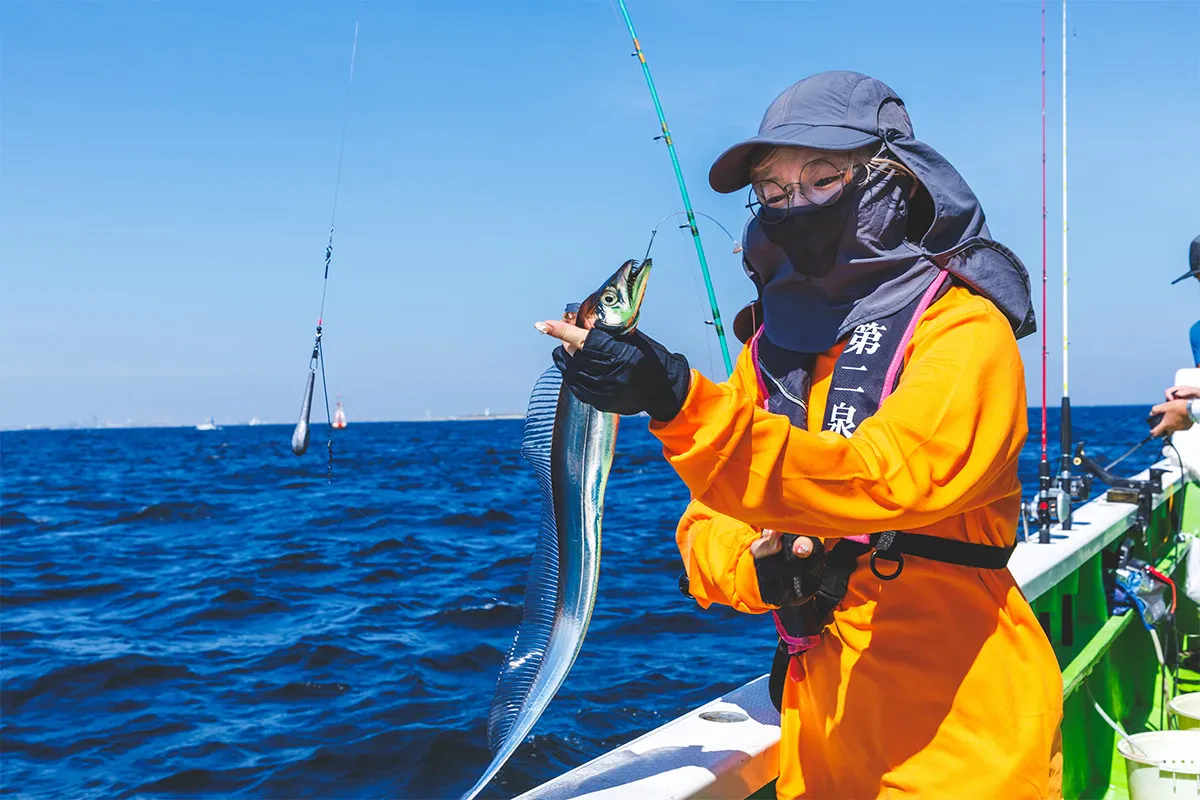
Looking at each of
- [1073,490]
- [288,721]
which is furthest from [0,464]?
[1073,490]

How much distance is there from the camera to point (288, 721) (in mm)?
6398

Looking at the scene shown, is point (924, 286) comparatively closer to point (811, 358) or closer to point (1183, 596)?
point (811, 358)

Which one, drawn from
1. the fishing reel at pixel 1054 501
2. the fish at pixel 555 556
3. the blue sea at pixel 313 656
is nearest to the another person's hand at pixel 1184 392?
the fishing reel at pixel 1054 501

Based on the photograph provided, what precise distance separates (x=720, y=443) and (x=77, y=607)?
34.7 feet

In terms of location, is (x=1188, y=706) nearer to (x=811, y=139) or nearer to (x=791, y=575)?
(x=791, y=575)

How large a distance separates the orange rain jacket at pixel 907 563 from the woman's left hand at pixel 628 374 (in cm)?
3

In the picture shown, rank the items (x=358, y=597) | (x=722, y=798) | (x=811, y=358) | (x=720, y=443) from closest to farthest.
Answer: (x=720, y=443) → (x=811, y=358) → (x=722, y=798) → (x=358, y=597)

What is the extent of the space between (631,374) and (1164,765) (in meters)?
2.72

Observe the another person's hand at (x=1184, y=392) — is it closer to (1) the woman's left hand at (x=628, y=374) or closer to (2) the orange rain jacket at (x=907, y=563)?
(2) the orange rain jacket at (x=907, y=563)

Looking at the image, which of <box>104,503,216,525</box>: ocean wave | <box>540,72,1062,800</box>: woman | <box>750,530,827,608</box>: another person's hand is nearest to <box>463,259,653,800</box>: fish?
<box>540,72,1062,800</box>: woman

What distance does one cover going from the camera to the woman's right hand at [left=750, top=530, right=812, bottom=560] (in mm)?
1752

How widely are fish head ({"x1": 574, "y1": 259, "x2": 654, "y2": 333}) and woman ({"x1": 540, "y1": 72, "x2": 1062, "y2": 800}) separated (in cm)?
40

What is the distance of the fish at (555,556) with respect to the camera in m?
1.73

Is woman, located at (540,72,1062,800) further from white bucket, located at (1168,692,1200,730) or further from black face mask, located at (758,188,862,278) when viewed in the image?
white bucket, located at (1168,692,1200,730)
